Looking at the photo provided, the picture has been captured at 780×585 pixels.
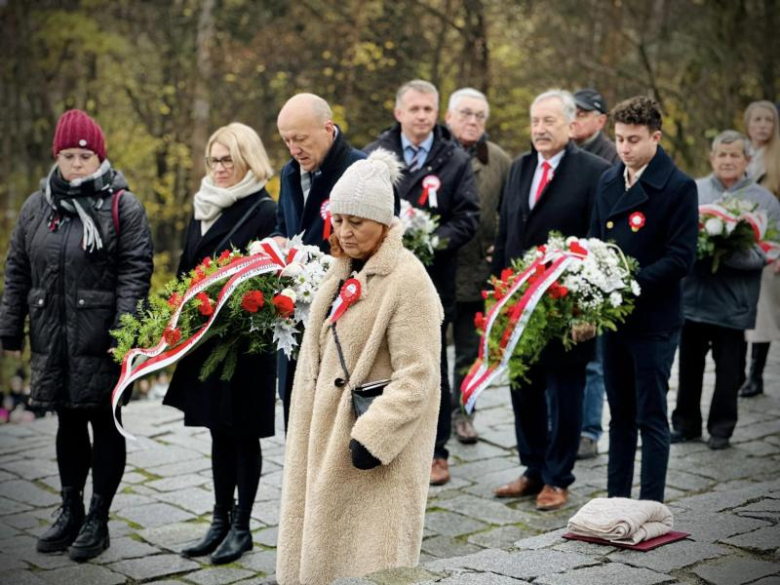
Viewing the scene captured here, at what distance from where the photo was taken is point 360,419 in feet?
14.1

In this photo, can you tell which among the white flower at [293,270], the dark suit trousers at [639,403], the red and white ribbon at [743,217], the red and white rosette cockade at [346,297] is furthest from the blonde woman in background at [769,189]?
the red and white rosette cockade at [346,297]

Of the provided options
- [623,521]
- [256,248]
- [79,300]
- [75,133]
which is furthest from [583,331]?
[75,133]

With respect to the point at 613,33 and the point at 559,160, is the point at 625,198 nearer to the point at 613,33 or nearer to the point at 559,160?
the point at 559,160

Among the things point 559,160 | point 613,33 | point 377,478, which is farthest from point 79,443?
point 613,33

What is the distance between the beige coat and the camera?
4387mm

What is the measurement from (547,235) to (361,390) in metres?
3.02

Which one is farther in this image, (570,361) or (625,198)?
(570,361)

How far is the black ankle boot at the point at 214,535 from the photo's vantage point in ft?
20.4

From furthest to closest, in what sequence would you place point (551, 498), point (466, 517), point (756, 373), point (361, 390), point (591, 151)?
1. point (756, 373)
2. point (591, 151)
3. point (551, 498)
4. point (466, 517)
5. point (361, 390)

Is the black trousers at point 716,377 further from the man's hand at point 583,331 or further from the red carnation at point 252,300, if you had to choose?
the red carnation at point 252,300

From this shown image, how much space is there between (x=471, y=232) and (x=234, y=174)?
1910 mm

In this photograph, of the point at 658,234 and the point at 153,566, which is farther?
the point at 658,234

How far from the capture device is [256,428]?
6.16 meters

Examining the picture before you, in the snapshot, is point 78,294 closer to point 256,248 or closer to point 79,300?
point 79,300
